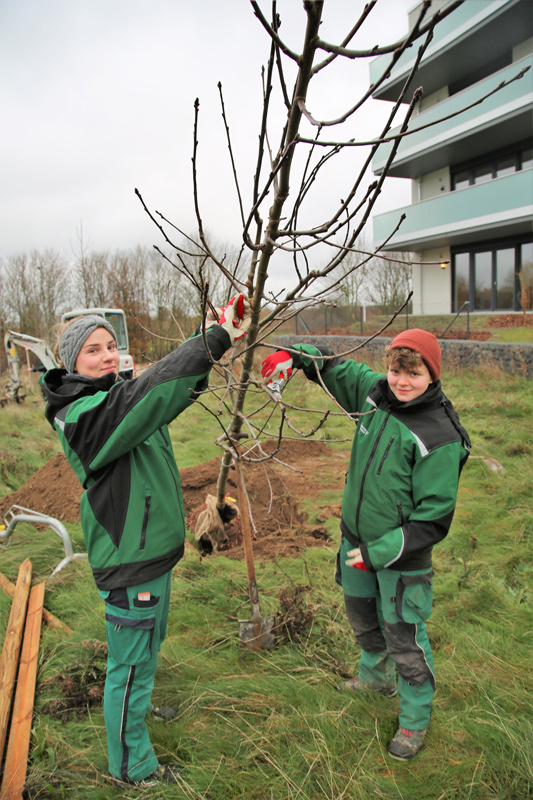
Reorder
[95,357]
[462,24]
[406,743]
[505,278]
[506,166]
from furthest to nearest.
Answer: [505,278], [506,166], [462,24], [406,743], [95,357]

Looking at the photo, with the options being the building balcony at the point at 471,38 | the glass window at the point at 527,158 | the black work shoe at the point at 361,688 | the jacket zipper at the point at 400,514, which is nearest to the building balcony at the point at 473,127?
the glass window at the point at 527,158

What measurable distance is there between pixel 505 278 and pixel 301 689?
15192 millimetres

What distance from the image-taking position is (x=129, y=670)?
1.65 m

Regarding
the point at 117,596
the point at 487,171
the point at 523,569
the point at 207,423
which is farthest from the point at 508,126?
the point at 117,596

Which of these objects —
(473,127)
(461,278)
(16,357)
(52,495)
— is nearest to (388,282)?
(461,278)

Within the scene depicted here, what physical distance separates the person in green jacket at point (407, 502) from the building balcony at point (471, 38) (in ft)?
39.1

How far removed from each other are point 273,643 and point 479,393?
7.34 meters

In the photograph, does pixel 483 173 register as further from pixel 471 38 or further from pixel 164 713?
pixel 164 713

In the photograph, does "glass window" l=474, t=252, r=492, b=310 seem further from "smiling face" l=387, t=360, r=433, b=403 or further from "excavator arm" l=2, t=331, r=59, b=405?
"smiling face" l=387, t=360, r=433, b=403

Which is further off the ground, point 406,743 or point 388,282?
point 388,282

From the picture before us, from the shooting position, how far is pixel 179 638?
261 cm

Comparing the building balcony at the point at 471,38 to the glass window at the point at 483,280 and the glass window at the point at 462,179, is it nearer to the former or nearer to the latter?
the glass window at the point at 462,179

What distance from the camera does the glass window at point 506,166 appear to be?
1386 centimetres

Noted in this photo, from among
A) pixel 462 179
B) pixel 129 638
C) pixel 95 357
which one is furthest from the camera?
pixel 462 179
